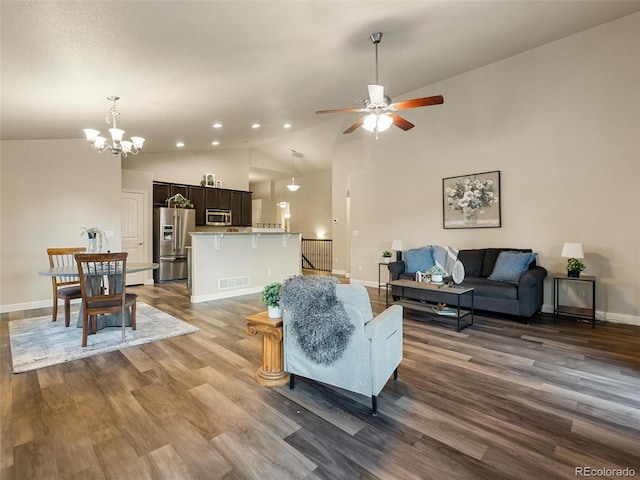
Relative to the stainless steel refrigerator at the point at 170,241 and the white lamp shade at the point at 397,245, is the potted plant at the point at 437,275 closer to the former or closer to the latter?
the white lamp shade at the point at 397,245

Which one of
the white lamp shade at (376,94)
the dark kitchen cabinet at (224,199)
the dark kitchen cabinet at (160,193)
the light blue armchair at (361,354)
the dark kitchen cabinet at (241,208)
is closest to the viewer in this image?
the light blue armchair at (361,354)

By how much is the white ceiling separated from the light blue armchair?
105 inches

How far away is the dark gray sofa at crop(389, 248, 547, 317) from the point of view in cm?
401

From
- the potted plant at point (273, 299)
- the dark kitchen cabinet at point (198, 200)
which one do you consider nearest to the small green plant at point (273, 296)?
the potted plant at point (273, 299)

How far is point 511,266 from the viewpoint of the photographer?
442cm

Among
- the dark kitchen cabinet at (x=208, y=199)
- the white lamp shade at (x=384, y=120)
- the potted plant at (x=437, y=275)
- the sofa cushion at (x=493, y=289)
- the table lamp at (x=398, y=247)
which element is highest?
the white lamp shade at (x=384, y=120)

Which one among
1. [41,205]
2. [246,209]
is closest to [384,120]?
[41,205]

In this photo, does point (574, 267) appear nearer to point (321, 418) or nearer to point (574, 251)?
point (574, 251)

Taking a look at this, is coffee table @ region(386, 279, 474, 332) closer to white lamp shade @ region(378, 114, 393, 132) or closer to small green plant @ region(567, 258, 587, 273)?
small green plant @ region(567, 258, 587, 273)

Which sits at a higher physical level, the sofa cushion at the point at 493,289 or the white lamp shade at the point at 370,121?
the white lamp shade at the point at 370,121

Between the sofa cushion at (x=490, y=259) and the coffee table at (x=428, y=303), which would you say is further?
the sofa cushion at (x=490, y=259)

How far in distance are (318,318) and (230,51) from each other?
2981 millimetres

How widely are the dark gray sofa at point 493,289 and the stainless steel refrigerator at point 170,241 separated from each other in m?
5.44

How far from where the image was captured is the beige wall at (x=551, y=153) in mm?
3986
